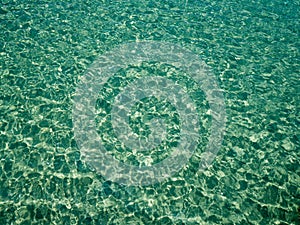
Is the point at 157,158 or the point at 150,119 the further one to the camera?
the point at 150,119

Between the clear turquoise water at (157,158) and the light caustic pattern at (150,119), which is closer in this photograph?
the clear turquoise water at (157,158)

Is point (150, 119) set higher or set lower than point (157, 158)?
higher

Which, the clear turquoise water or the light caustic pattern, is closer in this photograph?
the clear turquoise water

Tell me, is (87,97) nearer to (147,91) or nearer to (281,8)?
(147,91)

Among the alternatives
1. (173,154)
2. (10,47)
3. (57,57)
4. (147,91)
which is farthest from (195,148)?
(10,47)
